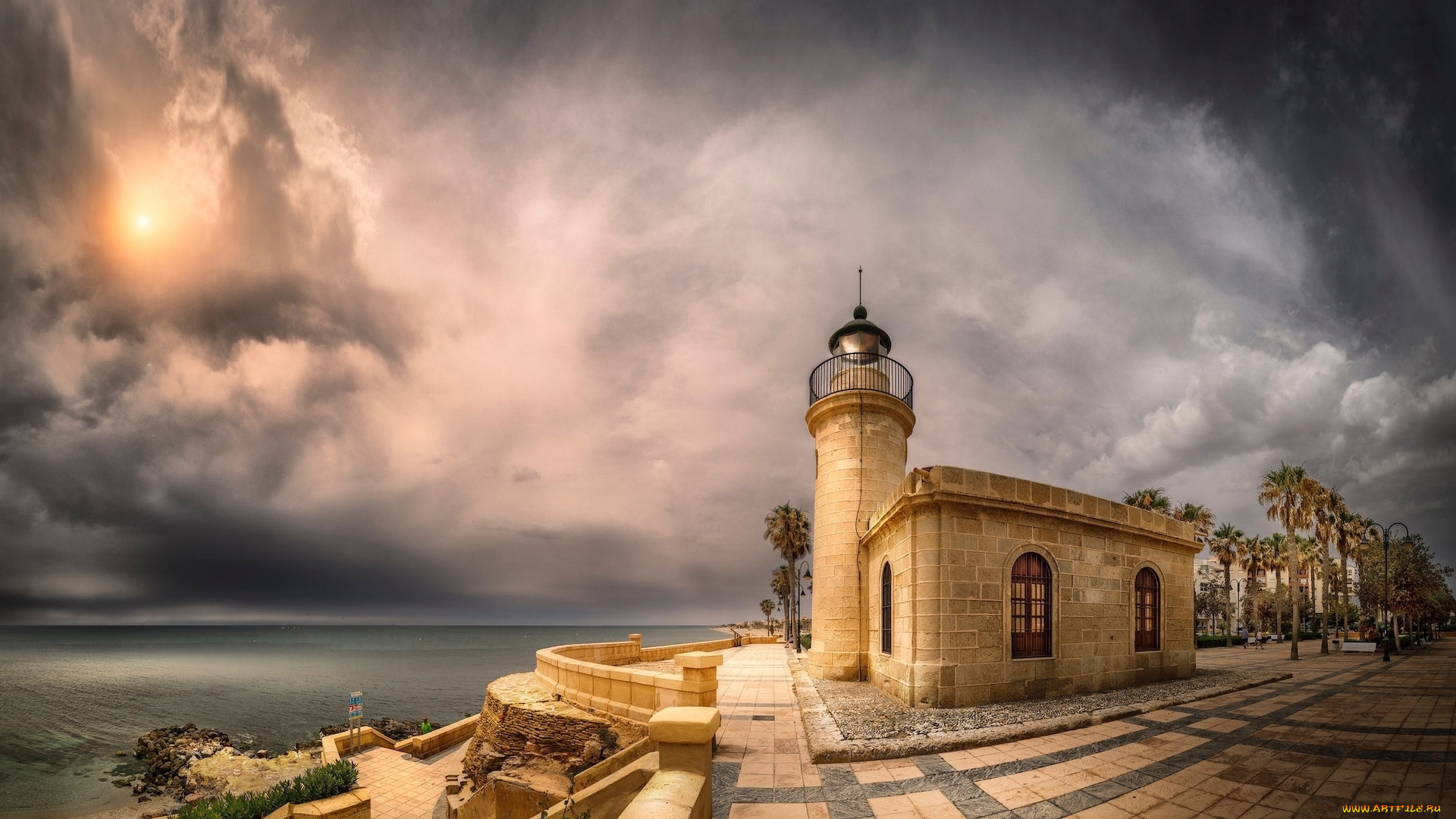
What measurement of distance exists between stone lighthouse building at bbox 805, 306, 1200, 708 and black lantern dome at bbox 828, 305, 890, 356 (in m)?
0.56

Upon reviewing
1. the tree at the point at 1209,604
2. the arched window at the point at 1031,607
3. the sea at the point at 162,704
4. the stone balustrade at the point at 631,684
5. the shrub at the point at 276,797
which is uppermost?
the arched window at the point at 1031,607

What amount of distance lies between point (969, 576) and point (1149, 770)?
15.4ft

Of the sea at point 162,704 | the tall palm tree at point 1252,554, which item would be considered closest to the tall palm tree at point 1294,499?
the tall palm tree at point 1252,554

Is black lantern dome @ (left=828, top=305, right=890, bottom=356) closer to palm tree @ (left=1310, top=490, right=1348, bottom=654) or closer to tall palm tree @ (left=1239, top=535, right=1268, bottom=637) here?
palm tree @ (left=1310, top=490, right=1348, bottom=654)

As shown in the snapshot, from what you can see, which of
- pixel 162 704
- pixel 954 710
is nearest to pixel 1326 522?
pixel 954 710

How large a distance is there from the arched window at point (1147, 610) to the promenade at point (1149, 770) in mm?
3283

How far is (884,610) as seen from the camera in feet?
50.0

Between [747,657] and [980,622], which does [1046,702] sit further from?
[747,657]

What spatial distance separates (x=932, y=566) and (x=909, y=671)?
7.16 feet

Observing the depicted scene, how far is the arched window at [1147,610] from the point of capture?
1483 centimetres

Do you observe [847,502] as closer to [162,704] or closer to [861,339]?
[861,339]

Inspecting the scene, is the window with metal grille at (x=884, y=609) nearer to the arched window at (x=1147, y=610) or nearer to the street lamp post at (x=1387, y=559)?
the arched window at (x=1147, y=610)

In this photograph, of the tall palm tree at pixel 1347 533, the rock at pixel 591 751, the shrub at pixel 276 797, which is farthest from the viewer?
the tall palm tree at pixel 1347 533

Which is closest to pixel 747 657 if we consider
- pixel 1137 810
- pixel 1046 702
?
pixel 1046 702
